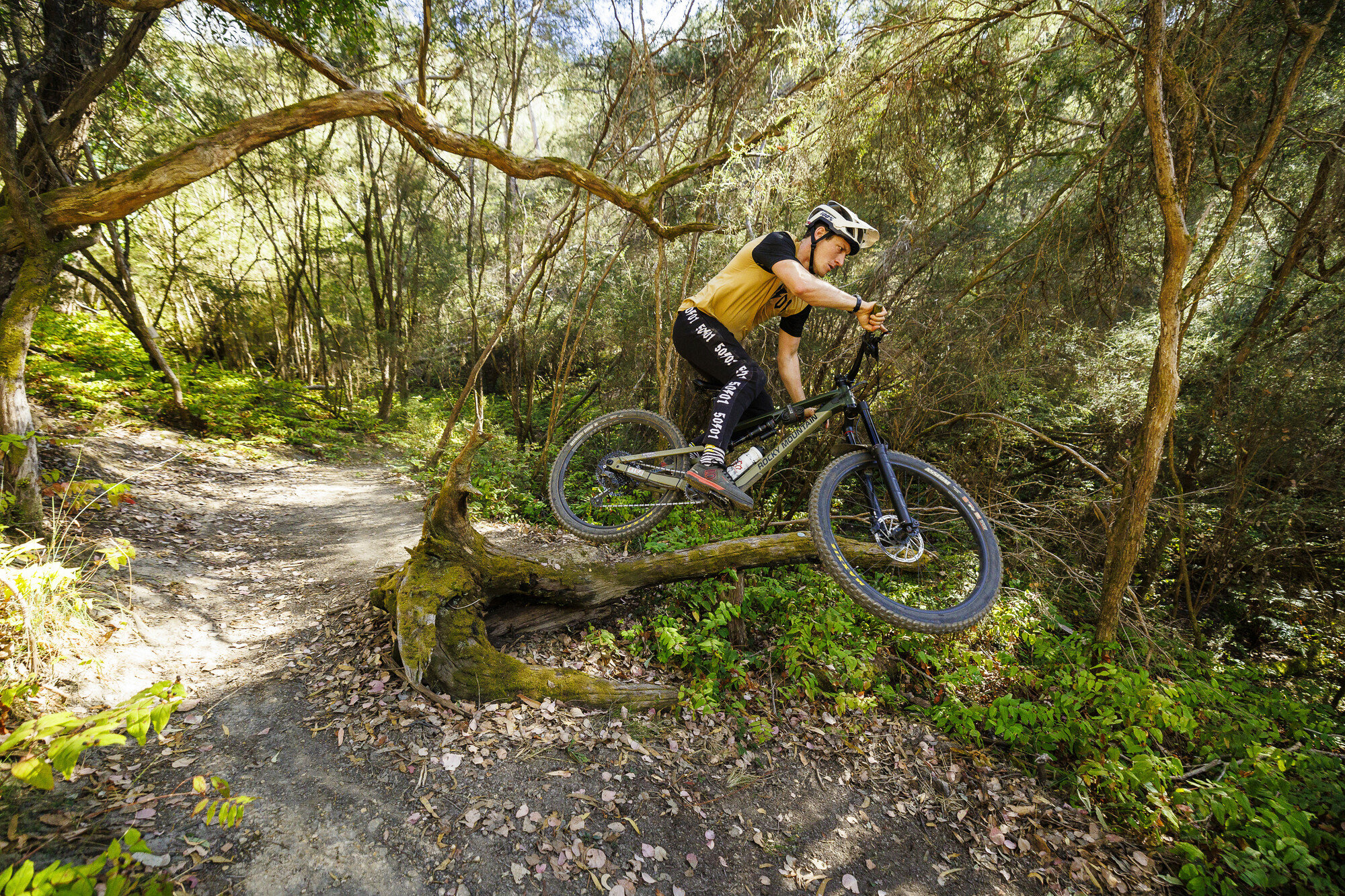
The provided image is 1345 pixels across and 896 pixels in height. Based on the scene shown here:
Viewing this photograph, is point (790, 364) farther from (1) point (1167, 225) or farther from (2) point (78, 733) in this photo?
(2) point (78, 733)

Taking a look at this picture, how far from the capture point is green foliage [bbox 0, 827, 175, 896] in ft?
5.04

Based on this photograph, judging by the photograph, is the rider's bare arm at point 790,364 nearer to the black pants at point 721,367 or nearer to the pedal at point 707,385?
the black pants at point 721,367

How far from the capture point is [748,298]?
12.8ft

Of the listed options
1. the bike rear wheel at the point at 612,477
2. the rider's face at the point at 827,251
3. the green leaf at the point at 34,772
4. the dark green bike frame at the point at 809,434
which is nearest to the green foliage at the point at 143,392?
the bike rear wheel at the point at 612,477

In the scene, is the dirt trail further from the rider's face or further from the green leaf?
the rider's face

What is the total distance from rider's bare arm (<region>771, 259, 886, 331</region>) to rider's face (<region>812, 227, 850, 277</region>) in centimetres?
24

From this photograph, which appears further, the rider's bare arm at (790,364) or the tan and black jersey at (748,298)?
the rider's bare arm at (790,364)

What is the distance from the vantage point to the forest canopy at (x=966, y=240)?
3861 mm

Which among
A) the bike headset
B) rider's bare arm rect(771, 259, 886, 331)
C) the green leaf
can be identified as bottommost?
the green leaf

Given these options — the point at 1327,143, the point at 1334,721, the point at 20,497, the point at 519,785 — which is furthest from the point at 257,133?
the point at 1334,721

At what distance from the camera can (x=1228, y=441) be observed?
5879 millimetres

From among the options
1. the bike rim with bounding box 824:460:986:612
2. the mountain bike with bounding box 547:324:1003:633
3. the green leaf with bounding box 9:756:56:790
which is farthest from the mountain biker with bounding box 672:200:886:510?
the green leaf with bounding box 9:756:56:790

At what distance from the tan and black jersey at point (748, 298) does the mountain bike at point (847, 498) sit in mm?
575

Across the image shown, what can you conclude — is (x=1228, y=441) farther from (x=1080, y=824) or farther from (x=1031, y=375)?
(x=1080, y=824)
